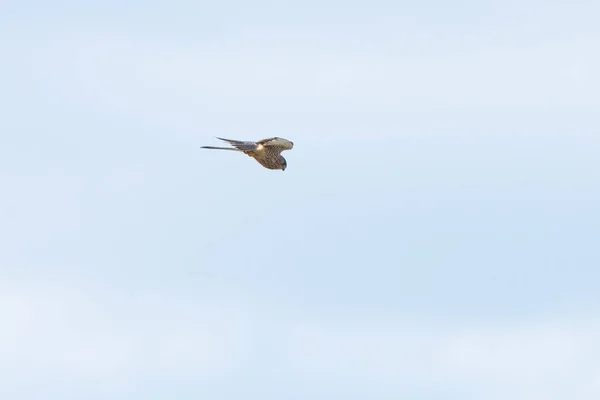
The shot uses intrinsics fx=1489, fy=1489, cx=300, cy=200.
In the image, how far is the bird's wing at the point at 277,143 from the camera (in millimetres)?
36969

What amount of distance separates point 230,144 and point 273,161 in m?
2.32

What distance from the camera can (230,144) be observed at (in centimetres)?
3566

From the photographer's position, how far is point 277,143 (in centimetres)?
3738

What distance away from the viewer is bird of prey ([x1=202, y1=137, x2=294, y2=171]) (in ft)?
121

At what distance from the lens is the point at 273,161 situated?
124ft

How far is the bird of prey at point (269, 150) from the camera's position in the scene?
121 feet

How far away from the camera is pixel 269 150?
3744 cm

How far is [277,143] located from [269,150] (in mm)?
274

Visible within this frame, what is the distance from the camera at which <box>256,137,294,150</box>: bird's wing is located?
37.0m
